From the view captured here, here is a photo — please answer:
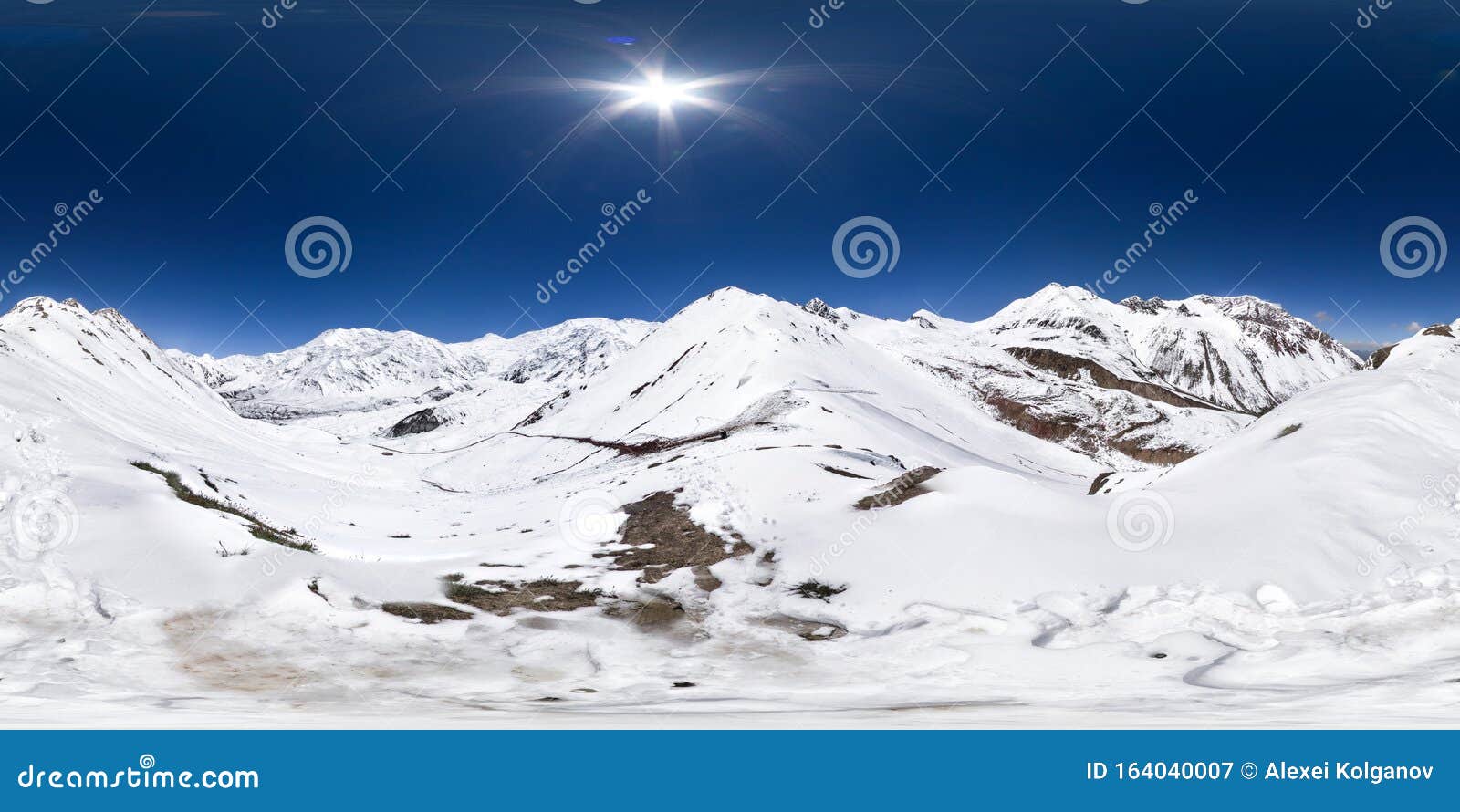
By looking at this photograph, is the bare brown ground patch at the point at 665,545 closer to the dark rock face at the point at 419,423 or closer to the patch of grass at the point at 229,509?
the patch of grass at the point at 229,509

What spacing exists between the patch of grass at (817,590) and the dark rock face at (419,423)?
13756cm

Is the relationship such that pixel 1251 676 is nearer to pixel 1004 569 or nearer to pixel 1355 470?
pixel 1004 569

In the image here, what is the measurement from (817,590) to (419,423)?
14707cm

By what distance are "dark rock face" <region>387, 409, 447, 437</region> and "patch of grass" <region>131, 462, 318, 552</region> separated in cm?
12367

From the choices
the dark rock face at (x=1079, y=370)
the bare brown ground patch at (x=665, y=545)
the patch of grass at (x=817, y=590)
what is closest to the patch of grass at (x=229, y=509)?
the bare brown ground patch at (x=665, y=545)

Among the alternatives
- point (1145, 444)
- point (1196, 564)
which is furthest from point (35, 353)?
point (1145, 444)

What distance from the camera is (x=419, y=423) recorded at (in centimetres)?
15425

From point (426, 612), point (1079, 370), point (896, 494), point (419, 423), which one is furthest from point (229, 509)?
point (1079, 370)

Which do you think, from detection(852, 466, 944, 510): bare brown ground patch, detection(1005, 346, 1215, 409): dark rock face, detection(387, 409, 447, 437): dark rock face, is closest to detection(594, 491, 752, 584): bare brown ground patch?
detection(852, 466, 944, 510): bare brown ground patch

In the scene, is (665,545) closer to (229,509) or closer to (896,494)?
(896,494)

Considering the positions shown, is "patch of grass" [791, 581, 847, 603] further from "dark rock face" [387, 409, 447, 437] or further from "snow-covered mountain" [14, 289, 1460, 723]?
"dark rock face" [387, 409, 447, 437]

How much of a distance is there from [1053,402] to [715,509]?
294 ft

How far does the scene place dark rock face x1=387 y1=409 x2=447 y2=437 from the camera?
497 ft

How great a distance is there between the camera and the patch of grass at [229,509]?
80.6 ft
